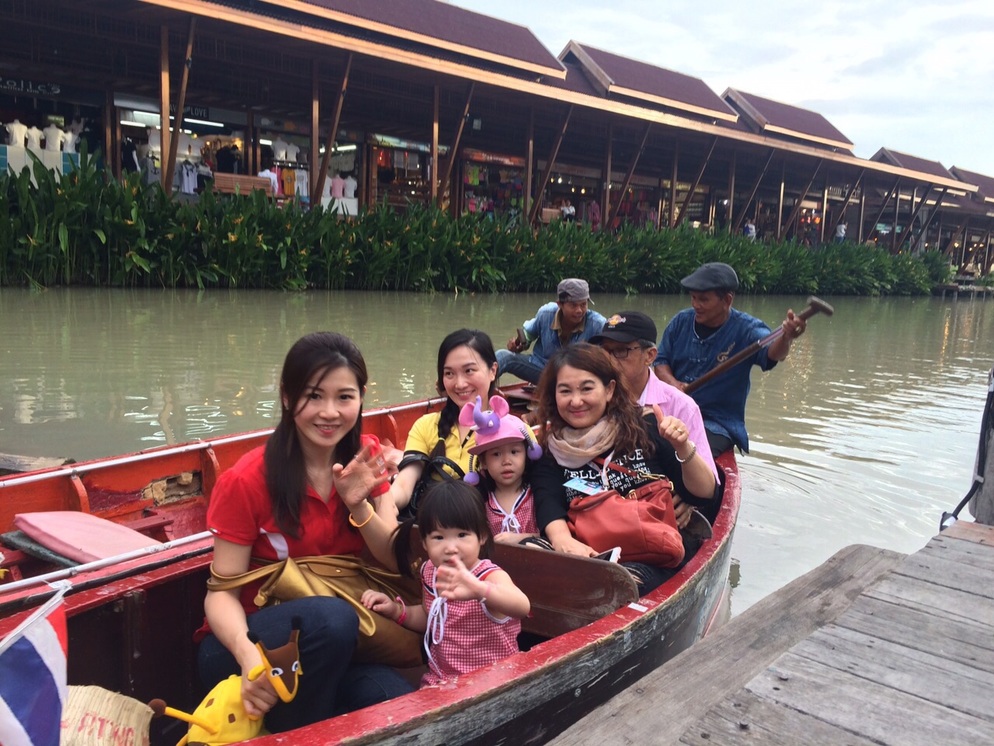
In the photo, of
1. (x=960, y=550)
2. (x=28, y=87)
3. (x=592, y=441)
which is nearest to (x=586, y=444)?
(x=592, y=441)

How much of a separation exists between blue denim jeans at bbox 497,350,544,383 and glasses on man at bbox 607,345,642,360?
2.77 meters

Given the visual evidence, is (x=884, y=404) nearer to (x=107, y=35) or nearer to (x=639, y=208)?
(x=107, y=35)

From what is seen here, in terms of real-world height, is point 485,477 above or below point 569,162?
below

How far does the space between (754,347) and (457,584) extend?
264cm

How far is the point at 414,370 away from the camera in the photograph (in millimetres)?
8094

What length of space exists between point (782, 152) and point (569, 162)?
5.81m

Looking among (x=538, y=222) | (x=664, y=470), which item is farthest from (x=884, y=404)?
(x=538, y=222)

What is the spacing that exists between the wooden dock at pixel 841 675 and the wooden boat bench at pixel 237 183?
1177 centimetres

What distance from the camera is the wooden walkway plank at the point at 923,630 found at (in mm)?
2012

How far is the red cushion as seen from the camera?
262cm

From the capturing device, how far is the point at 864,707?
5.75 feet

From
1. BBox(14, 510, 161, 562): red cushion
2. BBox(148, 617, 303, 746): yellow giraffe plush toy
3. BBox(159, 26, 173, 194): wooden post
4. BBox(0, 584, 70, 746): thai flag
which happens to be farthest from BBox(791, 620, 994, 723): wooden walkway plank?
BBox(159, 26, 173, 194): wooden post

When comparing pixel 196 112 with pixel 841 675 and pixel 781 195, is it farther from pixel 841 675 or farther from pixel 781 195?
pixel 781 195

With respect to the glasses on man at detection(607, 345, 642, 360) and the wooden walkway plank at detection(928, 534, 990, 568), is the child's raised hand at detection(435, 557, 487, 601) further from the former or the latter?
the wooden walkway plank at detection(928, 534, 990, 568)
